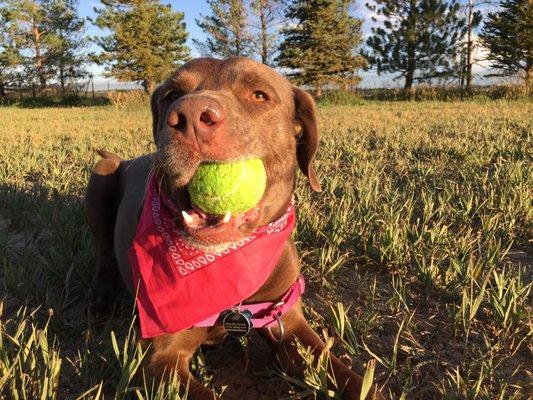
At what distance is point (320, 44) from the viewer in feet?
98.4

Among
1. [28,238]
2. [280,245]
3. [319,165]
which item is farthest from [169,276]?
[319,165]

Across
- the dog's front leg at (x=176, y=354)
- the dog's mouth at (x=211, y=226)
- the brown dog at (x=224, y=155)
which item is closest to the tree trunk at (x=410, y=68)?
the brown dog at (x=224, y=155)

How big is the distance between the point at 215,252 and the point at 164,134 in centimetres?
58

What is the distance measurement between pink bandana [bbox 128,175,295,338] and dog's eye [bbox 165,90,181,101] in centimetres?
54

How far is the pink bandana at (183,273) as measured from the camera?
2.15 metres

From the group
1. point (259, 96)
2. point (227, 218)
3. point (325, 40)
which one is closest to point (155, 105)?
point (259, 96)

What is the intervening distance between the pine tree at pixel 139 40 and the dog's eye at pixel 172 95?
107 feet

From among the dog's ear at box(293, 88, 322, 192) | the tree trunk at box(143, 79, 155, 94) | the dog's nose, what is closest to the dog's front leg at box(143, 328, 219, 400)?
the dog's nose

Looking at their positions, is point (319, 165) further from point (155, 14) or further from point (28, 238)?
point (155, 14)

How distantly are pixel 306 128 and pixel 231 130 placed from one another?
0.87 meters

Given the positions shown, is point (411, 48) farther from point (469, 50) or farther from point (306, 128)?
point (306, 128)

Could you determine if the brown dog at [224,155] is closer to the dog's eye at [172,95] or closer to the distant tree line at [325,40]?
the dog's eye at [172,95]

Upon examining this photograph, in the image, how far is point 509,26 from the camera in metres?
27.5

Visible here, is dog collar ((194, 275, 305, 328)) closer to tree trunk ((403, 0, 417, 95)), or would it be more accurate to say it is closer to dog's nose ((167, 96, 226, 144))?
dog's nose ((167, 96, 226, 144))
